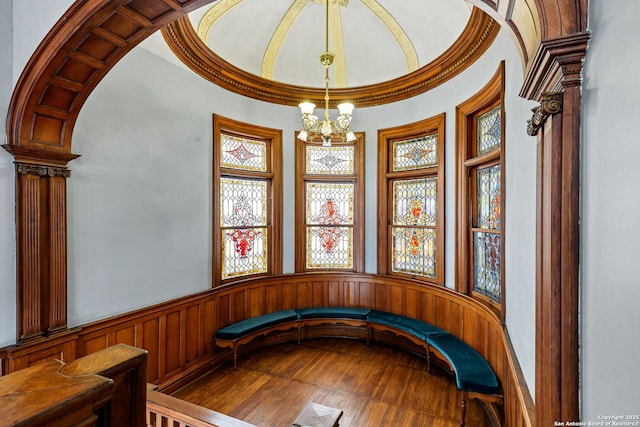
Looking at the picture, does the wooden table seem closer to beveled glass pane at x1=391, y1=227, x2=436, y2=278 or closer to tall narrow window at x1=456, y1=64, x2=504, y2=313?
tall narrow window at x1=456, y1=64, x2=504, y2=313

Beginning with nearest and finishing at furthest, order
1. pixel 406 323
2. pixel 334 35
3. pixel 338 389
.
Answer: pixel 338 389 < pixel 406 323 < pixel 334 35

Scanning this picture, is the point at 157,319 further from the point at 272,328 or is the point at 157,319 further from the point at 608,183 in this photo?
the point at 608,183

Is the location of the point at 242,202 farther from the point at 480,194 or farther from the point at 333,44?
the point at 480,194

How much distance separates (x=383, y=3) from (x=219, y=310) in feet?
12.6

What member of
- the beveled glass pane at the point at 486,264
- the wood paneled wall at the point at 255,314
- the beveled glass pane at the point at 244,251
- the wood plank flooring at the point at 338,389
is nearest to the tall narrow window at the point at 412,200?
the wood paneled wall at the point at 255,314

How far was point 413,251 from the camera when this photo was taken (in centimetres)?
399

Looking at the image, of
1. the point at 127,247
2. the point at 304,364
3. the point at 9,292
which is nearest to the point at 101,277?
the point at 127,247

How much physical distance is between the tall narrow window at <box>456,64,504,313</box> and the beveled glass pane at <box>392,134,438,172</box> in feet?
1.60

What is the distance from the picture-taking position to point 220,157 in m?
3.70

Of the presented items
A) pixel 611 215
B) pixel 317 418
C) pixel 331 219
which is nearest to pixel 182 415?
→ pixel 317 418

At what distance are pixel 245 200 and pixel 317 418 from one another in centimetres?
297

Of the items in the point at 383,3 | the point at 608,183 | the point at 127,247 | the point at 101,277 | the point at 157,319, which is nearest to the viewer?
the point at 608,183

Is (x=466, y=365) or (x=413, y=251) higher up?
(x=413, y=251)

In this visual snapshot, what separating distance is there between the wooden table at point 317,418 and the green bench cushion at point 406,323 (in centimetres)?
226
